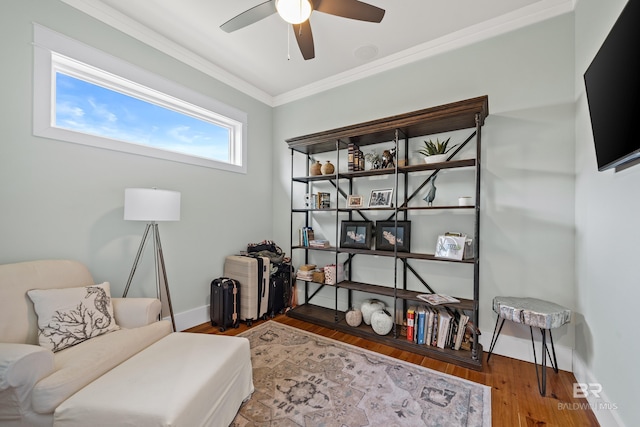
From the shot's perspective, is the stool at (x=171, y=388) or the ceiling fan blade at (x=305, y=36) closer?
the stool at (x=171, y=388)

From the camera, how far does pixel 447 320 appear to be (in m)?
2.21

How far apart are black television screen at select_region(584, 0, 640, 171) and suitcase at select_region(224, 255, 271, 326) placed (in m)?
2.86

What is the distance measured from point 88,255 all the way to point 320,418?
7.23ft

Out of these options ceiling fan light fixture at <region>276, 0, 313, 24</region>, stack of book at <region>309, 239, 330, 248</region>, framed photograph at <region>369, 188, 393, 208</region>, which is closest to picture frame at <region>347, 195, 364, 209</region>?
framed photograph at <region>369, 188, 393, 208</region>

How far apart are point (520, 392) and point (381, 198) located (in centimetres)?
188

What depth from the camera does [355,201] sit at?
2.83m

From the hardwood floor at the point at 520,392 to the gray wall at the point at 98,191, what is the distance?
2.05 metres

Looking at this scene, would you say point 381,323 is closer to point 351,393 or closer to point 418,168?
point 351,393

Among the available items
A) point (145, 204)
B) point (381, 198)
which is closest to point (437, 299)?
point (381, 198)

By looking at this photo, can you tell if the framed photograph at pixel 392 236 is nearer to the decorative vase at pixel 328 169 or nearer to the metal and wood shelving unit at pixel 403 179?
the metal and wood shelving unit at pixel 403 179

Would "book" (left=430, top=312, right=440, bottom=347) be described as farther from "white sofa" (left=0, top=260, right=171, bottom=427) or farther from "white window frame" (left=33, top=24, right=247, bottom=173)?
"white window frame" (left=33, top=24, right=247, bottom=173)

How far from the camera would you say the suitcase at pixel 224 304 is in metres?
2.70

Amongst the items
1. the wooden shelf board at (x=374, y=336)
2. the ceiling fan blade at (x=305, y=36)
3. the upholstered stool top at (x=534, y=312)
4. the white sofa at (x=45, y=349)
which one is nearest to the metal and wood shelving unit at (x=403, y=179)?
the wooden shelf board at (x=374, y=336)

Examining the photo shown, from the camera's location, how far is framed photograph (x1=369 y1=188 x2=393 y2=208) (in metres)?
2.71
